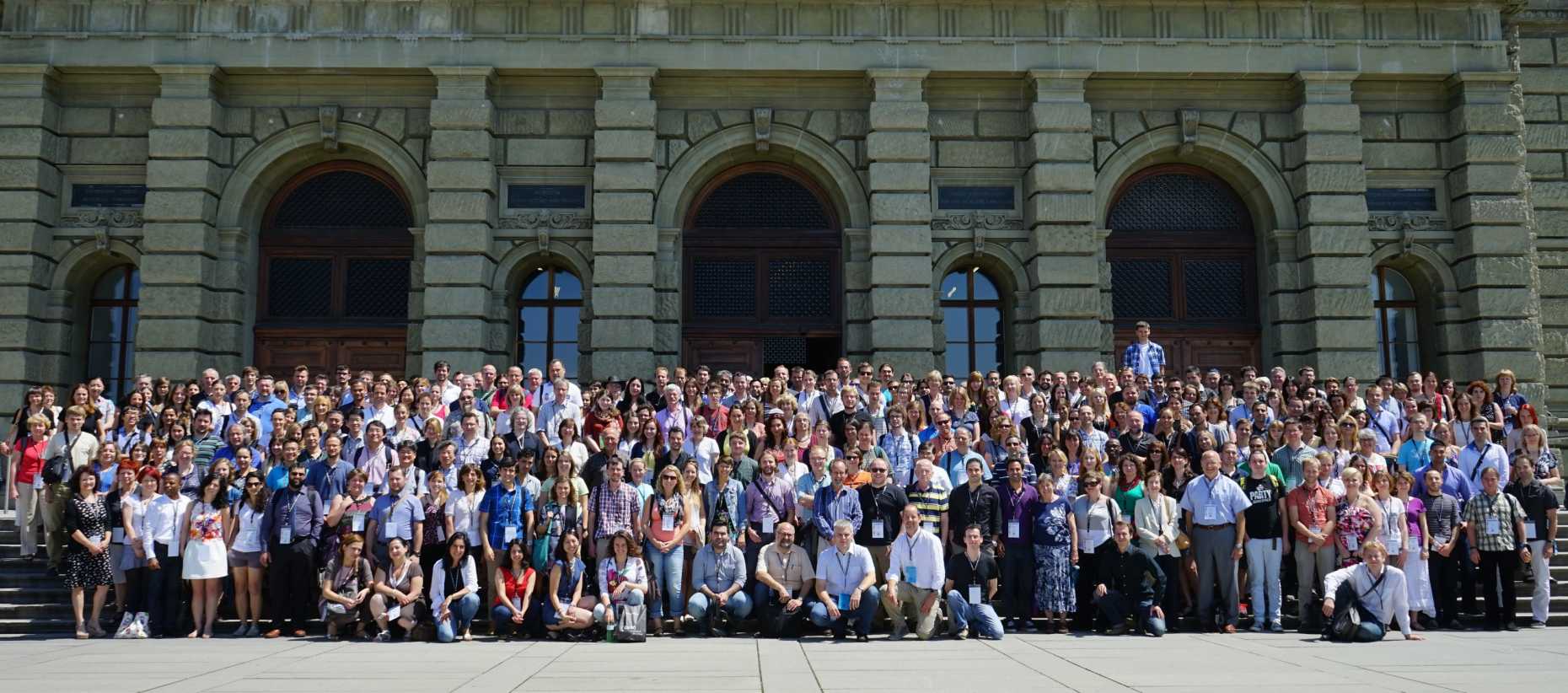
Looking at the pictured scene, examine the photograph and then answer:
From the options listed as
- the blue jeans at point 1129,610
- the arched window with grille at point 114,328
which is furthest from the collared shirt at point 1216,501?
the arched window with grille at point 114,328

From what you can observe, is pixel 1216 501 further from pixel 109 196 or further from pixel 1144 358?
pixel 109 196

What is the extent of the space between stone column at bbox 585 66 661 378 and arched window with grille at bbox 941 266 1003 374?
17.9 feet

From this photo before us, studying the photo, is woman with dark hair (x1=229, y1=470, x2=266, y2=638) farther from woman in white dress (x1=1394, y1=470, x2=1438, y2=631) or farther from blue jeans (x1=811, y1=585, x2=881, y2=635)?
woman in white dress (x1=1394, y1=470, x2=1438, y2=631)

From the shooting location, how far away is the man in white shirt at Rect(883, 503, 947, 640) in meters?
13.9

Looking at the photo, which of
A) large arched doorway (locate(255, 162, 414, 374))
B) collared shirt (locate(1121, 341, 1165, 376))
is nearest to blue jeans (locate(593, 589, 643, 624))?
collared shirt (locate(1121, 341, 1165, 376))

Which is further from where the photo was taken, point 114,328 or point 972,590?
point 114,328

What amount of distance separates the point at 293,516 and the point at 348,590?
124 centimetres

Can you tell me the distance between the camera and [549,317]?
2406 cm

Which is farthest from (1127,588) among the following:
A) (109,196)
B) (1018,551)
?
(109,196)

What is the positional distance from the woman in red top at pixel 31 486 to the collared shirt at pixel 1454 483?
18.1 metres

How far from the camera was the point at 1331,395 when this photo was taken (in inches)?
707

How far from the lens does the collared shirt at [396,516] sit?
14305 millimetres

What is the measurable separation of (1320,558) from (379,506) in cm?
1135

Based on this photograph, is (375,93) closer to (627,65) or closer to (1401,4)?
(627,65)
